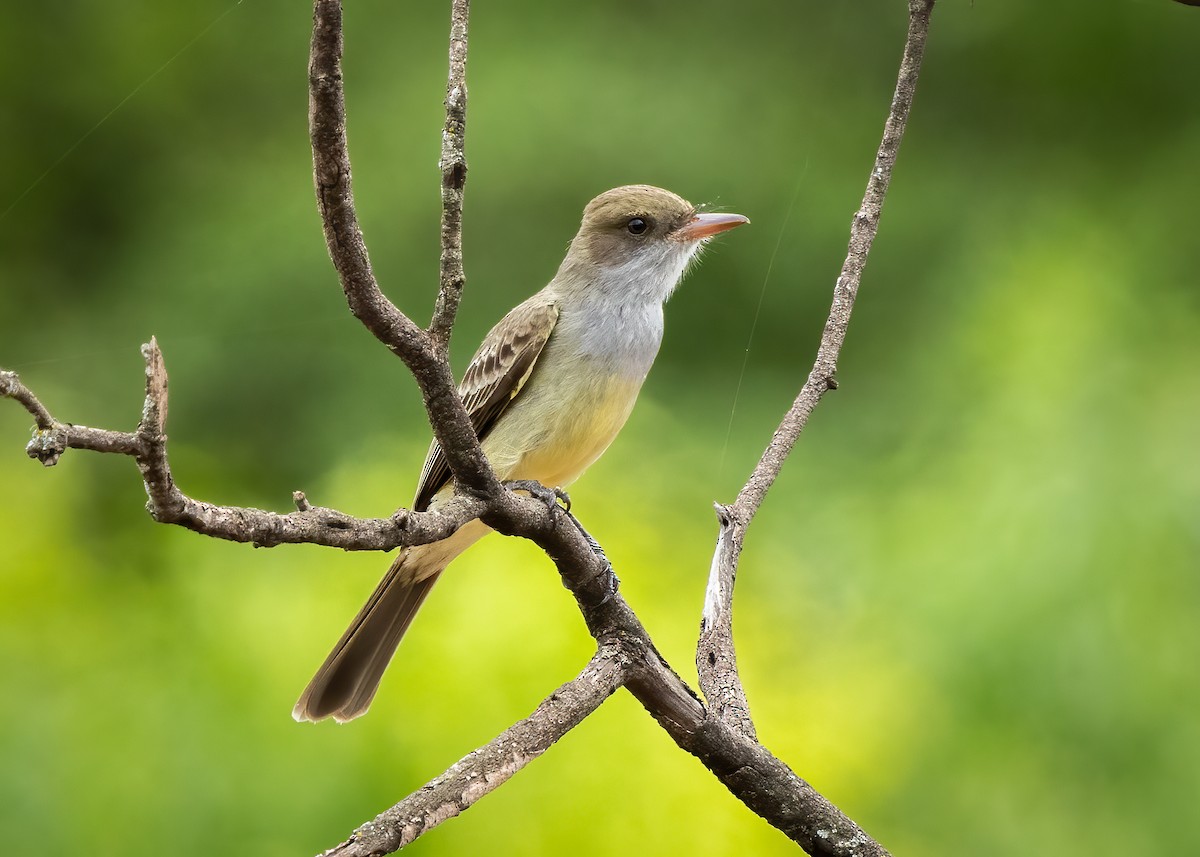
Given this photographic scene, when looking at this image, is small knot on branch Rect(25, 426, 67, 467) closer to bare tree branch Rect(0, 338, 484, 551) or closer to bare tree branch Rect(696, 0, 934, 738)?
bare tree branch Rect(0, 338, 484, 551)

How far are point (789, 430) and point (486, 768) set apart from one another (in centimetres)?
75

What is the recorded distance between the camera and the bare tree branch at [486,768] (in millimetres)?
1220

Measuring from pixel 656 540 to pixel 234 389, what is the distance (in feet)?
3.98

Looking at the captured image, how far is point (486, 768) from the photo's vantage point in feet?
4.49

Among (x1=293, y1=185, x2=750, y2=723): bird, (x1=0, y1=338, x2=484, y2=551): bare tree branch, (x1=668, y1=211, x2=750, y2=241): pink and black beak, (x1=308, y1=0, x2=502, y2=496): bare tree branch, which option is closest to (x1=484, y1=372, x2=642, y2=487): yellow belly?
(x1=293, y1=185, x2=750, y2=723): bird

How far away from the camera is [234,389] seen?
3.55 m

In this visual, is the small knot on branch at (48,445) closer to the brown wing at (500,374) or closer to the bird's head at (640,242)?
the brown wing at (500,374)

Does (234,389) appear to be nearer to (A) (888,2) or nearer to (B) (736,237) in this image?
(B) (736,237)

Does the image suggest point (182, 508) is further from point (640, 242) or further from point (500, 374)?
point (640, 242)

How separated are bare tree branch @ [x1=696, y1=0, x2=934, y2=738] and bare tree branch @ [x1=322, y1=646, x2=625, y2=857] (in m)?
0.18

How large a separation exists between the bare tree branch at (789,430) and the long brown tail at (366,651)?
667 mm

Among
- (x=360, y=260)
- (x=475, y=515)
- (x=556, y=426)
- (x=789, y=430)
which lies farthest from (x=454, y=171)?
(x=556, y=426)

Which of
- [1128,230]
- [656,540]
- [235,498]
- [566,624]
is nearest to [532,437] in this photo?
[566,624]

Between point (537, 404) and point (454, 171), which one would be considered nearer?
point (454, 171)
